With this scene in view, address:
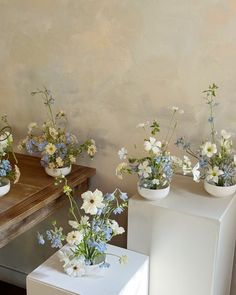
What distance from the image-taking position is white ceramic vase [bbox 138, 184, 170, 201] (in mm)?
1684

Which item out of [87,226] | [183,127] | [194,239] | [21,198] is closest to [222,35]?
[183,127]

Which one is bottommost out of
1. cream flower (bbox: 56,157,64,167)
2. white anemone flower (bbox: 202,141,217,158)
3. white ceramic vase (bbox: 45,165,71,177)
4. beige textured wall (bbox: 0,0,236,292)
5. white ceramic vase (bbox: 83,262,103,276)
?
white ceramic vase (bbox: 83,262,103,276)

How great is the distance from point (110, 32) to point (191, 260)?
1.06 meters

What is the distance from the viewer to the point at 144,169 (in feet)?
5.47

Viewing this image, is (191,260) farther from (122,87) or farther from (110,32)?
(110,32)

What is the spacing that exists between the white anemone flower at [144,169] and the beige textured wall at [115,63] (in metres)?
0.32

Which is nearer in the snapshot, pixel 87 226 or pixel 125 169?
pixel 87 226

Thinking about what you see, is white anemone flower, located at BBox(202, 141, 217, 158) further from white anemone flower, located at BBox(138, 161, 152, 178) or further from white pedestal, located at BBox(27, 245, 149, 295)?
white pedestal, located at BBox(27, 245, 149, 295)

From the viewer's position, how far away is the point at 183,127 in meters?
1.89

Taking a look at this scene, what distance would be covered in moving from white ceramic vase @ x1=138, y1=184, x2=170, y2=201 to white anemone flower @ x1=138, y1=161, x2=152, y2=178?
61 millimetres

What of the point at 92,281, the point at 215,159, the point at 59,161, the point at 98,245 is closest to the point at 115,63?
the point at 59,161

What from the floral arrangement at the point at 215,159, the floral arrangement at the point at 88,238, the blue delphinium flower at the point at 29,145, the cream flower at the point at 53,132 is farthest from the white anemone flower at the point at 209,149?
the blue delphinium flower at the point at 29,145

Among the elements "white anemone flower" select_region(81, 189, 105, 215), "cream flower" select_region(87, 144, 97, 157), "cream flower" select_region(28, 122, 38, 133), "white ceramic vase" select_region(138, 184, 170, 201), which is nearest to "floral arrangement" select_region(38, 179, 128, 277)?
"white anemone flower" select_region(81, 189, 105, 215)

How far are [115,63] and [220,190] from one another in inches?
29.6
